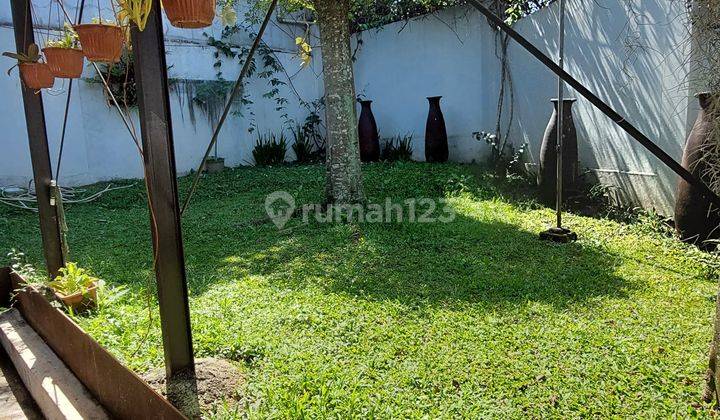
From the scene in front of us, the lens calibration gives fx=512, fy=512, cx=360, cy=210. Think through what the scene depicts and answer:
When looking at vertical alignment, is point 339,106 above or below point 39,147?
above

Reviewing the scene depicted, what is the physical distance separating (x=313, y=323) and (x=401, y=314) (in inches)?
17.0

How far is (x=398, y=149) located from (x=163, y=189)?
6078mm

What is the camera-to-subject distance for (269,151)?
318 inches

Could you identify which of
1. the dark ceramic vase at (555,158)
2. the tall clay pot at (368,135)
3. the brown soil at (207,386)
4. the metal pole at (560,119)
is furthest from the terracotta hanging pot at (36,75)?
the tall clay pot at (368,135)

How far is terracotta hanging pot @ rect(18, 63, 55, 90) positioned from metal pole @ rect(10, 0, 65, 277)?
53 mm

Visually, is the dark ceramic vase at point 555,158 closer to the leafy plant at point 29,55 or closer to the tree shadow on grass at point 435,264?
the tree shadow on grass at point 435,264

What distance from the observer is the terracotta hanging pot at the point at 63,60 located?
262cm

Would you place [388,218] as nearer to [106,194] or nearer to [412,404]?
[412,404]

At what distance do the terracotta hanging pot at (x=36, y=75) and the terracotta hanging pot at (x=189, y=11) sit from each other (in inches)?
57.0

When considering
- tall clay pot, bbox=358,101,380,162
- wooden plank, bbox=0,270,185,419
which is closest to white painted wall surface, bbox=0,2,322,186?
tall clay pot, bbox=358,101,380,162

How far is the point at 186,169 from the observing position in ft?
24.7

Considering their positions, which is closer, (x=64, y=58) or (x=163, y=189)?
(x=163, y=189)

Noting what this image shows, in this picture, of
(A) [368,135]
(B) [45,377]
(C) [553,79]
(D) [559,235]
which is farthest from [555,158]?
(B) [45,377]

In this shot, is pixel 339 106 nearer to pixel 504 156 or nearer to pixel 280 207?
pixel 280 207
